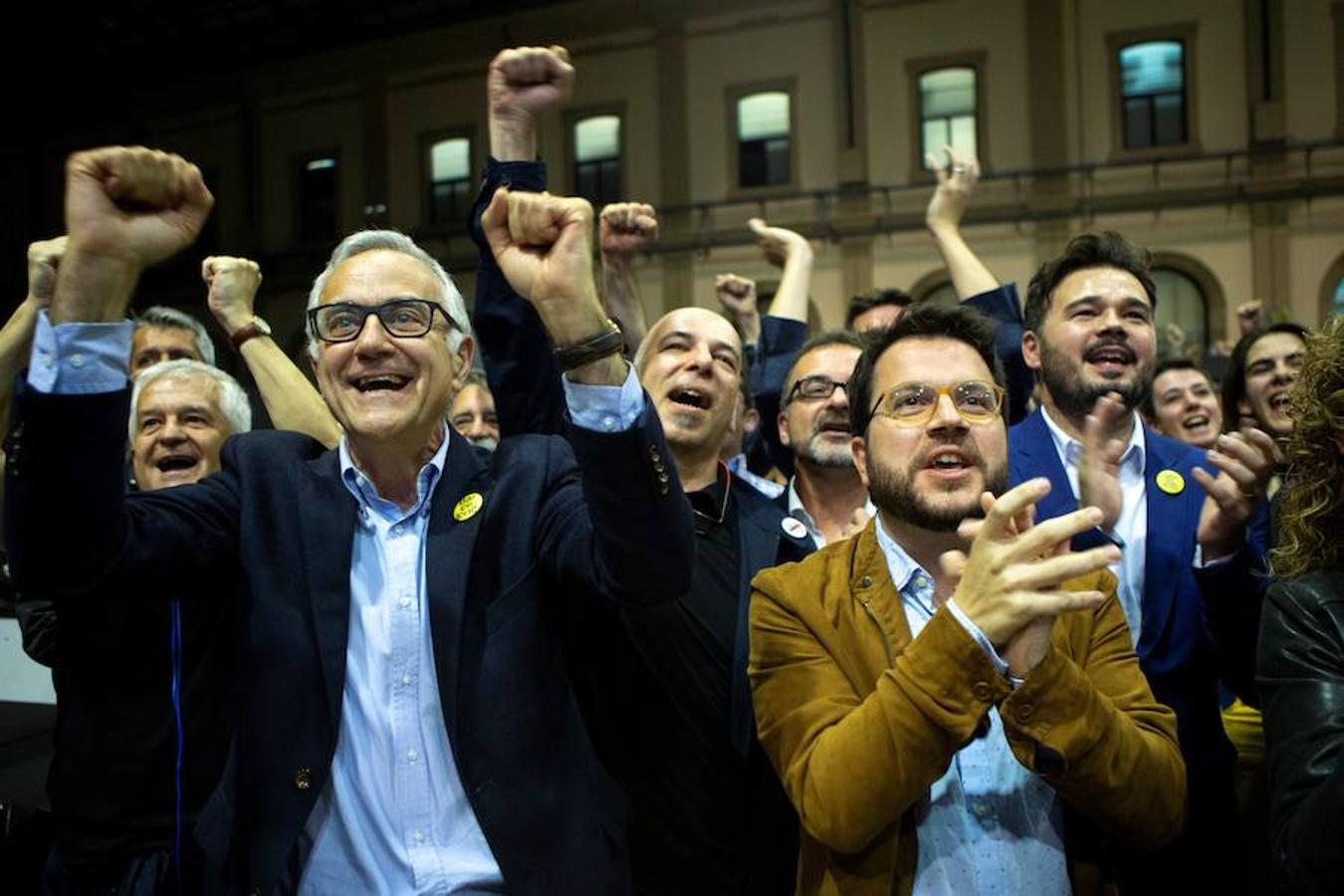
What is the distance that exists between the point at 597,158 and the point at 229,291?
1529cm

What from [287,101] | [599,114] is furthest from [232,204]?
[599,114]

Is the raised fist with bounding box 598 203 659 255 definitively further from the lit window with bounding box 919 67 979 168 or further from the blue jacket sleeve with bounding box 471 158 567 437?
the lit window with bounding box 919 67 979 168

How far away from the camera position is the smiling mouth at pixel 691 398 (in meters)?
3.06

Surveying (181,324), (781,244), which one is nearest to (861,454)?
(781,244)

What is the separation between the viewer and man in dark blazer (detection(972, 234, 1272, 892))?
2.37 meters

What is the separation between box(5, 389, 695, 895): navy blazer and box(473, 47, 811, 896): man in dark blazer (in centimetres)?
22

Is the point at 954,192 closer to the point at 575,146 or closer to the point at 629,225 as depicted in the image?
the point at 629,225

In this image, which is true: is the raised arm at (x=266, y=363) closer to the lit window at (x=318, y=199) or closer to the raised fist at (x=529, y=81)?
the raised fist at (x=529, y=81)

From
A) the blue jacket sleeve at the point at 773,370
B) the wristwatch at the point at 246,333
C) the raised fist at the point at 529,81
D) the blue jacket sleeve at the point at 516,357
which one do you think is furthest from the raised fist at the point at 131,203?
the blue jacket sleeve at the point at 773,370

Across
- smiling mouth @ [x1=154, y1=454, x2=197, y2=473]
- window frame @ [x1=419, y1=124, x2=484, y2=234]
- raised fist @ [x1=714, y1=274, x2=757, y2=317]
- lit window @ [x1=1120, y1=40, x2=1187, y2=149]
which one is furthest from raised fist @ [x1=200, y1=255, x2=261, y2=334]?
window frame @ [x1=419, y1=124, x2=484, y2=234]

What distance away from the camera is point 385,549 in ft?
6.46

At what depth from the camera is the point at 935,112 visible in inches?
620

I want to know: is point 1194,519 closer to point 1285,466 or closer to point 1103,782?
point 1285,466

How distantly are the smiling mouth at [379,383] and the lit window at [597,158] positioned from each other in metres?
15.9
